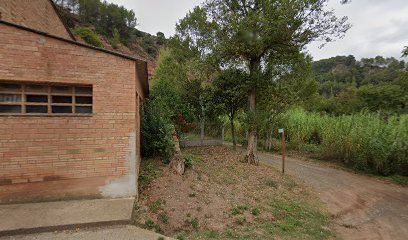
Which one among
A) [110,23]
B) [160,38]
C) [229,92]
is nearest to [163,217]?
[229,92]

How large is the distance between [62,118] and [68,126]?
0.66 ft

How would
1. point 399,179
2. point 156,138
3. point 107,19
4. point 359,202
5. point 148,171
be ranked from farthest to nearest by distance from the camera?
point 107,19 → point 399,179 → point 156,138 → point 359,202 → point 148,171

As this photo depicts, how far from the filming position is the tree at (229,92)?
11281mm

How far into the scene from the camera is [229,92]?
38.9 feet

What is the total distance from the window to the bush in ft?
12.0

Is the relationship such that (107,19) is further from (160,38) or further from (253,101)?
(253,101)

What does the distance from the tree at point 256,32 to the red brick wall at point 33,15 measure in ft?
19.4

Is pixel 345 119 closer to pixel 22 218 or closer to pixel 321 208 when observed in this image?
pixel 321 208

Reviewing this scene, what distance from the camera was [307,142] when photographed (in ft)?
55.7

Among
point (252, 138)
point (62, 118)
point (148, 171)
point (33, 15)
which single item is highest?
point (33, 15)

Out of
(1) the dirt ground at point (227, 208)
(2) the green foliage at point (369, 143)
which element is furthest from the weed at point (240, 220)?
(2) the green foliage at point (369, 143)

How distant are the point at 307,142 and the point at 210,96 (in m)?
8.31

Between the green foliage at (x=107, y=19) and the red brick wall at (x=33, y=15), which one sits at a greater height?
the green foliage at (x=107, y=19)

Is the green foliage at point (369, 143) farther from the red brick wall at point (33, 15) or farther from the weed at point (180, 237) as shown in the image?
the red brick wall at point (33, 15)
